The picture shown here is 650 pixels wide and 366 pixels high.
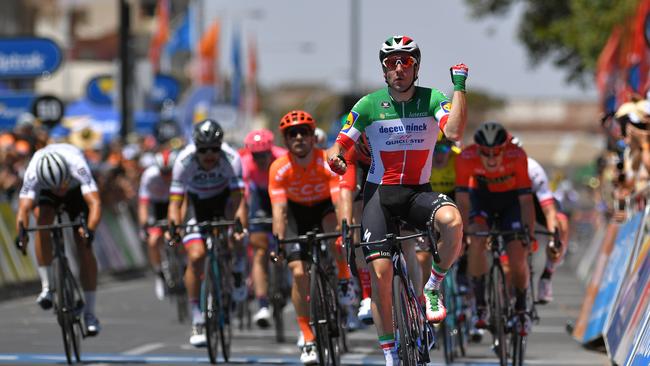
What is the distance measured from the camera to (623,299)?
13219 millimetres

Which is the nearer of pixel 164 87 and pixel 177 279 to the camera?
pixel 177 279

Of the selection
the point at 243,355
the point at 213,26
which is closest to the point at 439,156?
the point at 243,355

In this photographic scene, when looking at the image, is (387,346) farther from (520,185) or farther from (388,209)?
(520,185)

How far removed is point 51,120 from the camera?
26266 mm

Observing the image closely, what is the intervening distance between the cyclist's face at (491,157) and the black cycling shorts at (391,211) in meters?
2.90

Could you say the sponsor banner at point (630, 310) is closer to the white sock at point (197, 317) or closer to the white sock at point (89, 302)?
the white sock at point (197, 317)

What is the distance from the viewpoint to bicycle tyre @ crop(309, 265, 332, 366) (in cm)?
1226

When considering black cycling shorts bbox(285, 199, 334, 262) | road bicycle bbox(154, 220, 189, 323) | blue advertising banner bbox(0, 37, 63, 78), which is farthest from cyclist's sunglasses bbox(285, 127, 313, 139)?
blue advertising banner bbox(0, 37, 63, 78)

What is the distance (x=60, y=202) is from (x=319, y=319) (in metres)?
2.94

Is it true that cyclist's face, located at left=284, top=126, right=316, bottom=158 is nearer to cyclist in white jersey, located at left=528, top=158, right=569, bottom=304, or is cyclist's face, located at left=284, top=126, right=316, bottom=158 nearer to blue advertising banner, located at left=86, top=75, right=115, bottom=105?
cyclist in white jersey, located at left=528, top=158, right=569, bottom=304

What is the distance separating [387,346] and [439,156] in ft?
15.6

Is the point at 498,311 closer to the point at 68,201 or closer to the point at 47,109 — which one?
the point at 68,201

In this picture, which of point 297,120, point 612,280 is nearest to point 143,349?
point 297,120

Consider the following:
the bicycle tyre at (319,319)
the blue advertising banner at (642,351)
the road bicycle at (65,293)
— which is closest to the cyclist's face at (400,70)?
the blue advertising banner at (642,351)
